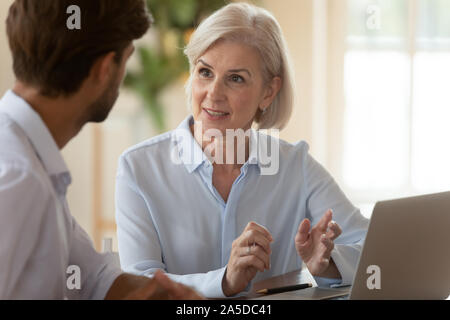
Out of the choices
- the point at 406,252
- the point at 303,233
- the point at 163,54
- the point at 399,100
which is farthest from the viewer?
the point at 399,100

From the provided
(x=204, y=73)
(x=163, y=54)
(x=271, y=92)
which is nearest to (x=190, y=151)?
(x=204, y=73)

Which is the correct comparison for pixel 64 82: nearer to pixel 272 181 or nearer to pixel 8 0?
pixel 272 181

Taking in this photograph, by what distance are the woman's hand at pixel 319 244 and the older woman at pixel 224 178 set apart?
0.33ft

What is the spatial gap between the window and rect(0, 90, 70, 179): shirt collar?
368 centimetres

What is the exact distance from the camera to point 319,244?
1.51 metres

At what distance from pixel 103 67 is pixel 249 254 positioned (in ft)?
1.70

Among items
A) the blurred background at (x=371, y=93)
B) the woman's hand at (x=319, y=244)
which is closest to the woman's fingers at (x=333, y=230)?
the woman's hand at (x=319, y=244)

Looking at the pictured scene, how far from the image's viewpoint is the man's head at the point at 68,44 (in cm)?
102

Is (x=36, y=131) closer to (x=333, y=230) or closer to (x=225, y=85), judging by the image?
(x=333, y=230)

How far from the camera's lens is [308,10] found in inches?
174

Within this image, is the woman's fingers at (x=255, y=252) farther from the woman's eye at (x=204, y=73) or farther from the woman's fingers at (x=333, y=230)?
the woman's eye at (x=204, y=73)

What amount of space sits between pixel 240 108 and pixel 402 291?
74cm

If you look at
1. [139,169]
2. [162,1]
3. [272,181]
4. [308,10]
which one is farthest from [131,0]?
[308,10]

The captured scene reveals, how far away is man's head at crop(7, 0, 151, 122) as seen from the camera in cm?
102
